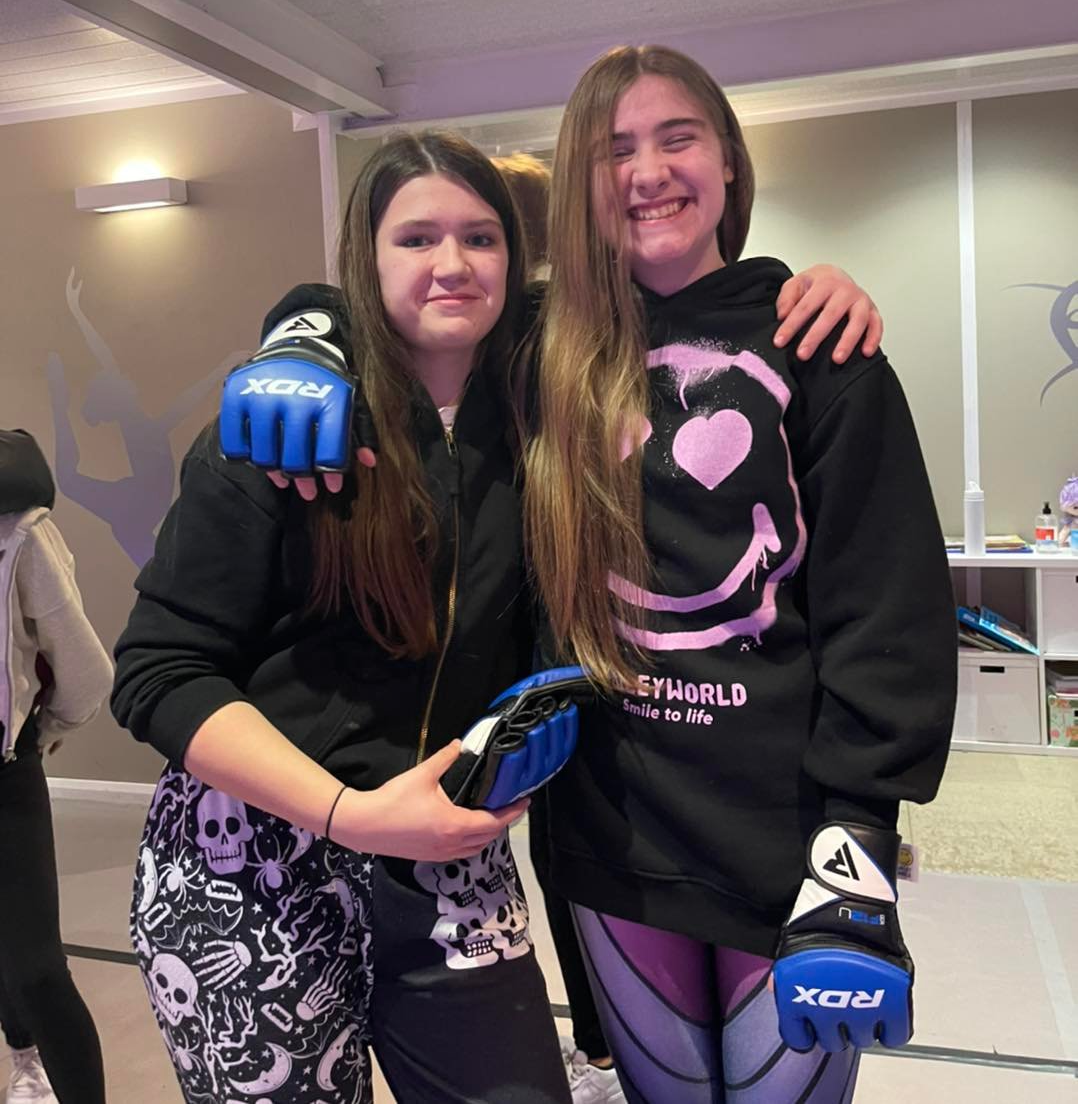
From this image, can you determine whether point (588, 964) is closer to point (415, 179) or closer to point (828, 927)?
point (828, 927)

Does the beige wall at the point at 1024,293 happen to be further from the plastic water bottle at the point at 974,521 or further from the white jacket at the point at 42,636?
the white jacket at the point at 42,636

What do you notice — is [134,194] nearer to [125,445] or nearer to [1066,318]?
[125,445]

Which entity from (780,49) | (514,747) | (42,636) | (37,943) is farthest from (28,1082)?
(780,49)

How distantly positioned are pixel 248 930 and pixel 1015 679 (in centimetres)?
353

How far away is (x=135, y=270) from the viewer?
11.9 feet

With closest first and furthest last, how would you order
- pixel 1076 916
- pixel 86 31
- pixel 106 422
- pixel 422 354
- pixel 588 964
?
pixel 422 354
pixel 588 964
pixel 1076 916
pixel 86 31
pixel 106 422

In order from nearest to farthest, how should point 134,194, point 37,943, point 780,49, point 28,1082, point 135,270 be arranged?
point 37,943, point 28,1082, point 780,49, point 134,194, point 135,270

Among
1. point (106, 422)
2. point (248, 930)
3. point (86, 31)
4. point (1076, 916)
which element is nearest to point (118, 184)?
point (86, 31)

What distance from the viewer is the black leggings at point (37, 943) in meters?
1.70

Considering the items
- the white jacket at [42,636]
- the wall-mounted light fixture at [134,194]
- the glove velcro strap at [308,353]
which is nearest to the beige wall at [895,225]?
the wall-mounted light fixture at [134,194]

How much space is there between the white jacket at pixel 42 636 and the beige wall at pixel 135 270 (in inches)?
76.3

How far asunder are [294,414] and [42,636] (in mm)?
1025

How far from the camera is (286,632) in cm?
108

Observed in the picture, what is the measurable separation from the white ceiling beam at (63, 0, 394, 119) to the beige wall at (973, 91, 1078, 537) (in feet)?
7.58
